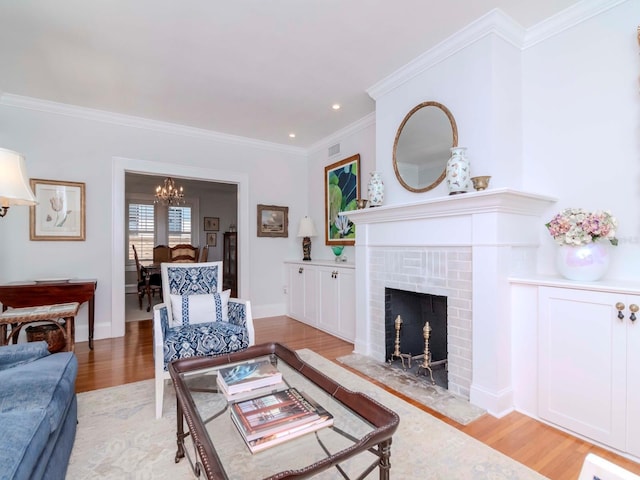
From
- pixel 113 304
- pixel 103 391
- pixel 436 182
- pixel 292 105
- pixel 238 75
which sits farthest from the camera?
pixel 113 304

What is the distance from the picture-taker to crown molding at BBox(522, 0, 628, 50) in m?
2.11

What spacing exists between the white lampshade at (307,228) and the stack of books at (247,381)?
3.20 m

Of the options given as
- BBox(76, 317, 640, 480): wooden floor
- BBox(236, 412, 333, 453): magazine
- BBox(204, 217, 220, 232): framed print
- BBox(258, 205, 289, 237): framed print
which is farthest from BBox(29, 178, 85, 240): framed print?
BBox(204, 217, 220, 232): framed print

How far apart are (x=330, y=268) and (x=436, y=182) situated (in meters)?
1.84

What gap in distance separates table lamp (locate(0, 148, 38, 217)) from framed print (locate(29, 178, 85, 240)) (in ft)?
7.72

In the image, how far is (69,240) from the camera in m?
3.79

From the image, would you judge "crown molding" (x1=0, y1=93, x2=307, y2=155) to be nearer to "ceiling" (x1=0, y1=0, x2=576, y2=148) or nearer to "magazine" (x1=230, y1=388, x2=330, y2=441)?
"ceiling" (x1=0, y1=0, x2=576, y2=148)

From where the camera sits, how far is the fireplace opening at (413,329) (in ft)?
9.59

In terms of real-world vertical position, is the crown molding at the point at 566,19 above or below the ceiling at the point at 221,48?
below

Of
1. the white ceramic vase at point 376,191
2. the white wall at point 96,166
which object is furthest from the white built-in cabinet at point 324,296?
the white ceramic vase at point 376,191

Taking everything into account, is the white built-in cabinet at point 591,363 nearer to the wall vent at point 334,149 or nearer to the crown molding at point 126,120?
the wall vent at point 334,149

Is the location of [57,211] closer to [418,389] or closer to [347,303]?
[347,303]

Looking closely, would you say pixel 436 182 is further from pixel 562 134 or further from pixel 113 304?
pixel 113 304

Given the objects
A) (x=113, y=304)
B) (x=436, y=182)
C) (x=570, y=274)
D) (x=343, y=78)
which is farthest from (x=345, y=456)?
(x=113, y=304)
